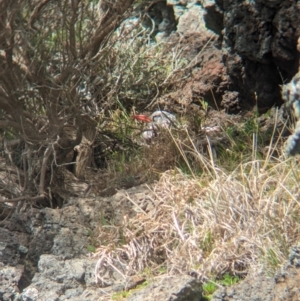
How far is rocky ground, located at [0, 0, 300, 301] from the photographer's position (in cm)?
393

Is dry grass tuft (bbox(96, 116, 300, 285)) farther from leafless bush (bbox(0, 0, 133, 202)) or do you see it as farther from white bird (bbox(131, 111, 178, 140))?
white bird (bbox(131, 111, 178, 140))

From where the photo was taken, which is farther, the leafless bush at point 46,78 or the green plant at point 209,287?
the leafless bush at point 46,78

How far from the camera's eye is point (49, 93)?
578 cm

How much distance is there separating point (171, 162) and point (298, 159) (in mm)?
1253

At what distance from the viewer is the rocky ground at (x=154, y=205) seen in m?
3.93

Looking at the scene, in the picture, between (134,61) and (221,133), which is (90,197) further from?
(134,61)

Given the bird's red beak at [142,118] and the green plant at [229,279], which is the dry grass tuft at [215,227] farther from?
the bird's red beak at [142,118]

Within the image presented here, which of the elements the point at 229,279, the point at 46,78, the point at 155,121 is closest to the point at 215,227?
the point at 229,279

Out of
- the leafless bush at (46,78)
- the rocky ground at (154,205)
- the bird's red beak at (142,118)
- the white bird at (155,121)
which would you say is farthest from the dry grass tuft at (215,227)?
the bird's red beak at (142,118)

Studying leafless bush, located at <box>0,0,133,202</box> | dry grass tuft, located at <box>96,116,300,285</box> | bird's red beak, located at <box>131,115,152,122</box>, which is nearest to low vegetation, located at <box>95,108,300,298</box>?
dry grass tuft, located at <box>96,116,300,285</box>

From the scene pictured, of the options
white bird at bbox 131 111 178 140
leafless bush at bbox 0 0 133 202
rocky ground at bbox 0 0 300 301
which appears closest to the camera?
rocky ground at bbox 0 0 300 301

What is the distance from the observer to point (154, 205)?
5.21m

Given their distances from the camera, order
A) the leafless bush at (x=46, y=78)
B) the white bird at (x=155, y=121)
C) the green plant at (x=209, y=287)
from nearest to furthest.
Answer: the green plant at (x=209, y=287) < the leafless bush at (x=46, y=78) < the white bird at (x=155, y=121)

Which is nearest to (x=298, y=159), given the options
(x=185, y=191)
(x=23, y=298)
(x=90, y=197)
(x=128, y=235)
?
(x=185, y=191)
